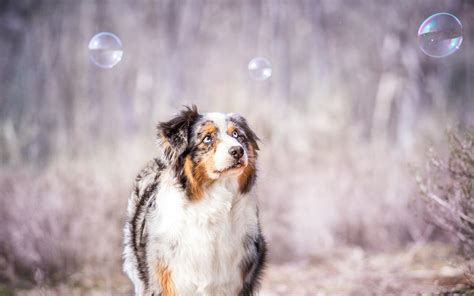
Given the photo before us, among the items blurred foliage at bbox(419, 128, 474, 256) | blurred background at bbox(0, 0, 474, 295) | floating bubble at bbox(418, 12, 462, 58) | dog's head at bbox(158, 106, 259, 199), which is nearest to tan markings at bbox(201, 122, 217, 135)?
dog's head at bbox(158, 106, 259, 199)

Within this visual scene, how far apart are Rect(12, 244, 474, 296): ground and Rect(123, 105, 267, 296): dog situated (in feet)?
6.71

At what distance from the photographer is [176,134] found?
3484 millimetres

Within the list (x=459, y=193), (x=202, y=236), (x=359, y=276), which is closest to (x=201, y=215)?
(x=202, y=236)

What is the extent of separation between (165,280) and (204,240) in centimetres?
32

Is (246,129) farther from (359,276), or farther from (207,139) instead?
(359,276)

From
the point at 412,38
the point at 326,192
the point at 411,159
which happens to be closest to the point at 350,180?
the point at 326,192

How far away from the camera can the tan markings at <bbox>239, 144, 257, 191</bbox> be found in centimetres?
347

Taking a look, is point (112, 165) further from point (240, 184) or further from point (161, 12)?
point (240, 184)

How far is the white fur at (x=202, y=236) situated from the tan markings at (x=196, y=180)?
36 millimetres

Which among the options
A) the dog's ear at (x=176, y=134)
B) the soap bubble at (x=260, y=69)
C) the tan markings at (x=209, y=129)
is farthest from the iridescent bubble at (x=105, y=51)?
the tan markings at (x=209, y=129)

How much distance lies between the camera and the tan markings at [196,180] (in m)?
3.39

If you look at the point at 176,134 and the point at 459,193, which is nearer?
the point at 176,134

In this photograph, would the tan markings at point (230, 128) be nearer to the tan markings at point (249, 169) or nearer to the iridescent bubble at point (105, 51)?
the tan markings at point (249, 169)

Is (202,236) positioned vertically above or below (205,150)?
below
